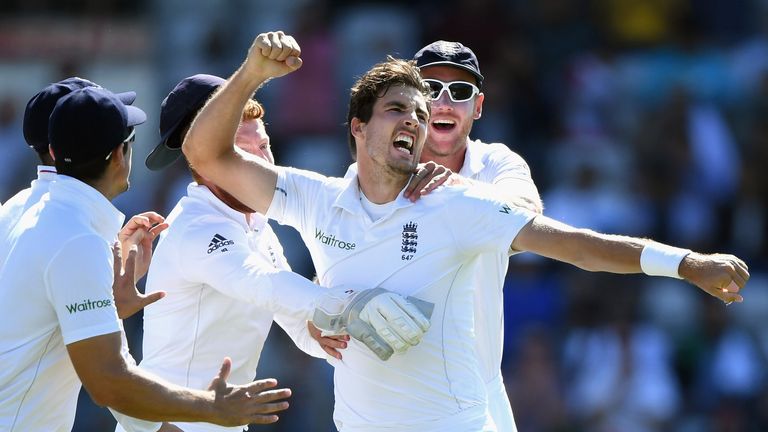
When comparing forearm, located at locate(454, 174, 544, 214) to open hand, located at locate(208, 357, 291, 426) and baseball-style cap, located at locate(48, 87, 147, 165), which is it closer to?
open hand, located at locate(208, 357, 291, 426)

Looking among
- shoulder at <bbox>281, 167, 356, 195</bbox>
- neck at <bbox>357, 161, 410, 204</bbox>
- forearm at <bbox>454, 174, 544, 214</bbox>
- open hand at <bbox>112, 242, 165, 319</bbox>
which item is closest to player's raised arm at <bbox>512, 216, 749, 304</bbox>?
forearm at <bbox>454, 174, 544, 214</bbox>

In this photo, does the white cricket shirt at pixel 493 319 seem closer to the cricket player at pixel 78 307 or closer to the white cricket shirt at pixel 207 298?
the white cricket shirt at pixel 207 298

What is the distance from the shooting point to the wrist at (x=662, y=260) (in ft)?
16.1

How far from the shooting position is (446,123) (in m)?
6.38

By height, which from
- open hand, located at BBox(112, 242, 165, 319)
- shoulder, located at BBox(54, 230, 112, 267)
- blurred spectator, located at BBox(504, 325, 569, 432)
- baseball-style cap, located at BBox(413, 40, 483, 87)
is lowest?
blurred spectator, located at BBox(504, 325, 569, 432)

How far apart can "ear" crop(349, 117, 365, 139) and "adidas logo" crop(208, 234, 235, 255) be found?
67 centimetres

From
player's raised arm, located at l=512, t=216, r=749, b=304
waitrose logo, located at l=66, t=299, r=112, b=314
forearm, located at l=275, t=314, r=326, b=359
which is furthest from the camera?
forearm, located at l=275, t=314, r=326, b=359

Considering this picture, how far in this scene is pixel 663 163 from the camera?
1152 cm

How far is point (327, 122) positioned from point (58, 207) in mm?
7770

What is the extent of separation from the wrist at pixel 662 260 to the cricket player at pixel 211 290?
4.09ft

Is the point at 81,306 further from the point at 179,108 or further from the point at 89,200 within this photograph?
the point at 179,108

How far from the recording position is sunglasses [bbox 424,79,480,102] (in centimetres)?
643

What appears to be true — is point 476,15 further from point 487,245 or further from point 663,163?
point 487,245

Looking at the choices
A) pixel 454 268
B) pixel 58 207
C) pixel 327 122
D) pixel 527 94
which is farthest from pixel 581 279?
pixel 58 207
